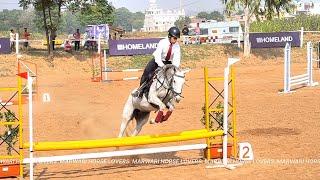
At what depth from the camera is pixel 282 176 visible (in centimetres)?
803

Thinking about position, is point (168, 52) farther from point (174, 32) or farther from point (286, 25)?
point (286, 25)

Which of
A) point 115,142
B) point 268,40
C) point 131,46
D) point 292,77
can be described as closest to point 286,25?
point 268,40

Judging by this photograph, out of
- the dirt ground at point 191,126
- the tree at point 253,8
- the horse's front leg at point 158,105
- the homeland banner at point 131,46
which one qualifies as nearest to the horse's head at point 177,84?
the horse's front leg at point 158,105

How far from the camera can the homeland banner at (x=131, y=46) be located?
1294 inches

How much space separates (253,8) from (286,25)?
33325mm

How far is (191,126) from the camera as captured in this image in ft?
43.8

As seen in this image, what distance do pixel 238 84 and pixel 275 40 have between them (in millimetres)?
14824

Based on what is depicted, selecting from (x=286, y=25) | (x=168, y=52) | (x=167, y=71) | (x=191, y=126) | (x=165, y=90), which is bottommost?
(x=191, y=126)

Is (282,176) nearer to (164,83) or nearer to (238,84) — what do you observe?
(164,83)

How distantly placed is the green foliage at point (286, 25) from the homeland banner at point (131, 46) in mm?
31622

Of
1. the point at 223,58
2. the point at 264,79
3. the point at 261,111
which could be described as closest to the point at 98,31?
the point at 223,58

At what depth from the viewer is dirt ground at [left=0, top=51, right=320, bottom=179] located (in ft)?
28.4

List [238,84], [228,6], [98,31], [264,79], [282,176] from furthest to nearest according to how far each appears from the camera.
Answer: [98,31]
[228,6]
[264,79]
[238,84]
[282,176]

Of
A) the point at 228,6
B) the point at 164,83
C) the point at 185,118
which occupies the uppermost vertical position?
the point at 228,6
